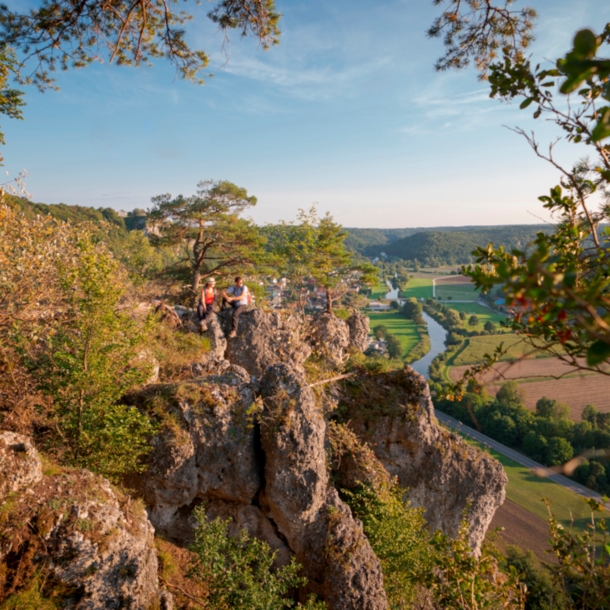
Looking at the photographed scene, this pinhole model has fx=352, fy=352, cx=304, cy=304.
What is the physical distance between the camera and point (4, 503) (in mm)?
4863

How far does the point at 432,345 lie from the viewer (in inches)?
2559

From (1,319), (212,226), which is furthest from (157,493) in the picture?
(212,226)

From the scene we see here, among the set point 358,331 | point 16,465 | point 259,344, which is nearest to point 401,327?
point 358,331

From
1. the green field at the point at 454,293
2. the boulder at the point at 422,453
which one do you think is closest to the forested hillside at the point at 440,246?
the green field at the point at 454,293

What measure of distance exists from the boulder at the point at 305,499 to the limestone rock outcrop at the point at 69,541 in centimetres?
304

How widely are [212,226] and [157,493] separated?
35.3 feet

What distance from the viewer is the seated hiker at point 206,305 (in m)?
11.2

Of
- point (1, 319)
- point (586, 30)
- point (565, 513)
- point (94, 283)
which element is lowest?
point (565, 513)

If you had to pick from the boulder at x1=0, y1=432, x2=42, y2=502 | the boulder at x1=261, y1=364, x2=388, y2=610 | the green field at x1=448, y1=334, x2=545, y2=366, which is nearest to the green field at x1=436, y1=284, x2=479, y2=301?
the green field at x1=448, y1=334, x2=545, y2=366

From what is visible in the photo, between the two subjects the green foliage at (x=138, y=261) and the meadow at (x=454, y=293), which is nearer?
the green foliage at (x=138, y=261)

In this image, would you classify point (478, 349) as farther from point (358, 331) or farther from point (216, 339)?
point (216, 339)

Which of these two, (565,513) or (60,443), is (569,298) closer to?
(60,443)

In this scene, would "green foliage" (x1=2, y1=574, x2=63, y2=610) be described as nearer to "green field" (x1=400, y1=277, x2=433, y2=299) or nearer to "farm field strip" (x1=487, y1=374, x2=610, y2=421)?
"farm field strip" (x1=487, y1=374, x2=610, y2=421)

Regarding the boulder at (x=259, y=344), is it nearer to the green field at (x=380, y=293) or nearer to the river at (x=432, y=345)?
the river at (x=432, y=345)
